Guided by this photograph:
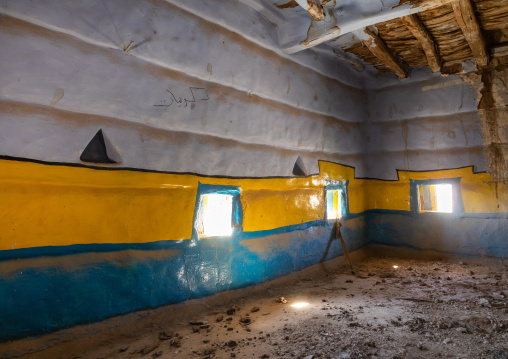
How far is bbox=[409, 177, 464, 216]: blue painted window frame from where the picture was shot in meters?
6.27

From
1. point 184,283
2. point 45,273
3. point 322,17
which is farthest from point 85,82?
point 322,17

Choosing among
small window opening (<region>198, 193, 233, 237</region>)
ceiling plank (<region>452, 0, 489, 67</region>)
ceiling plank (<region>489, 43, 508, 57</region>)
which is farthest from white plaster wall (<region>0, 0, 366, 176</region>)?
ceiling plank (<region>489, 43, 508, 57</region>)

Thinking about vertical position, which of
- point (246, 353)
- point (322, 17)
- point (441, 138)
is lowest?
point (246, 353)

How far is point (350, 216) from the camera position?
6.66m

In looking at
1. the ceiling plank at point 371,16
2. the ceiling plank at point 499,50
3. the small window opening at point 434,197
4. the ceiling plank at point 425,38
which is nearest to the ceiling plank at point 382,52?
the ceiling plank at point 425,38

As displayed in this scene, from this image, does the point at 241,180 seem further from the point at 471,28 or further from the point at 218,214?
the point at 471,28

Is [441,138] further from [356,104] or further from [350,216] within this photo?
[350,216]

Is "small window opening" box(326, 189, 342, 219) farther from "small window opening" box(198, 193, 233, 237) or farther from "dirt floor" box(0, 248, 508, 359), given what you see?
"small window opening" box(198, 193, 233, 237)

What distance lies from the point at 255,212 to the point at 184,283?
56.7 inches

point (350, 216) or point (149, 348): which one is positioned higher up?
point (350, 216)

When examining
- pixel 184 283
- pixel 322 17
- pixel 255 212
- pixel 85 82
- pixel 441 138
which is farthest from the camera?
pixel 441 138

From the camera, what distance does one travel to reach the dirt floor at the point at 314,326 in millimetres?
2760

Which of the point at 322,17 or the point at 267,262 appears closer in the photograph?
the point at 322,17

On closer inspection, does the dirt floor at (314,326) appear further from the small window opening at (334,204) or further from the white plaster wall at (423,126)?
the white plaster wall at (423,126)
